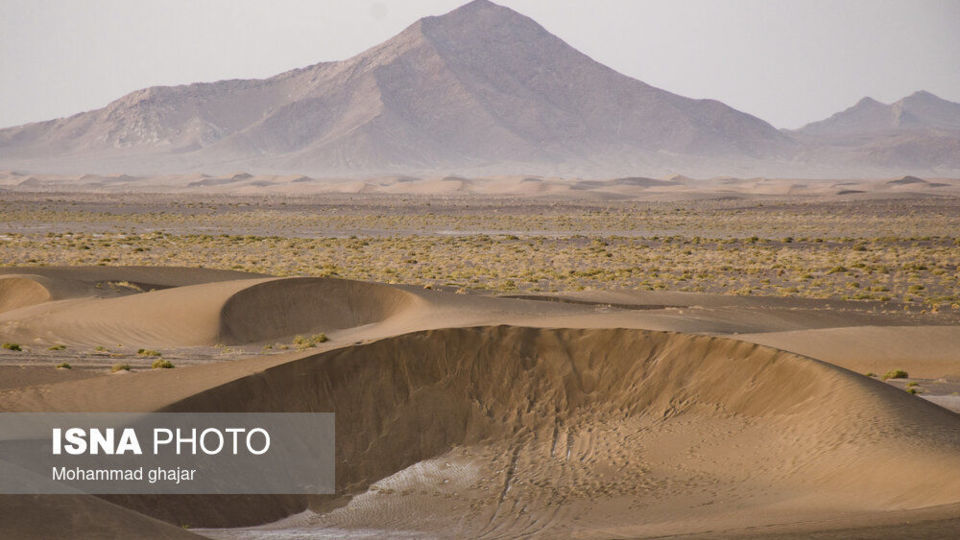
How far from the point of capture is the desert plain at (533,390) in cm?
855

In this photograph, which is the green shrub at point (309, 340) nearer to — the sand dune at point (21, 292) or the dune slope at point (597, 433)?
the sand dune at point (21, 292)

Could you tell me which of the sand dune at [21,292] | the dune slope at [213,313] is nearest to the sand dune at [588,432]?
the dune slope at [213,313]

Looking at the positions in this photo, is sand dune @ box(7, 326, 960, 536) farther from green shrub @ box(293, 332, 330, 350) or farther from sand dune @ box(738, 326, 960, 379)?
green shrub @ box(293, 332, 330, 350)

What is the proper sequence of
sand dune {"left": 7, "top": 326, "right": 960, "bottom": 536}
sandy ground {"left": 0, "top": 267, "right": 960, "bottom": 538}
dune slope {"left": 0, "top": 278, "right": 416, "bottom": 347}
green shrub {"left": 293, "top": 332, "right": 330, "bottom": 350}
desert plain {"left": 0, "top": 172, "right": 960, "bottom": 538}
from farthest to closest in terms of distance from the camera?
dune slope {"left": 0, "top": 278, "right": 416, "bottom": 347} < green shrub {"left": 293, "top": 332, "right": 330, "bottom": 350} < sand dune {"left": 7, "top": 326, "right": 960, "bottom": 536} < desert plain {"left": 0, "top": 172, "right": 960, "bottom": 538} < sandy ground {"left": 0, "top": 267, "right": 960, "bottom": 538}

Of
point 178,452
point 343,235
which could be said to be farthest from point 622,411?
point 343,235

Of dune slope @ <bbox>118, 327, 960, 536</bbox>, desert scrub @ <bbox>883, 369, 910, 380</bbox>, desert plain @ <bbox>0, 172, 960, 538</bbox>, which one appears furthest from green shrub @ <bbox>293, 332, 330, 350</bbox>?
desert scrub @ <bbox>883, 369, 910, 380</bbox>

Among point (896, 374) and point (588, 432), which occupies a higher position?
point (588, 432)

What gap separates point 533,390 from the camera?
11.2 meters

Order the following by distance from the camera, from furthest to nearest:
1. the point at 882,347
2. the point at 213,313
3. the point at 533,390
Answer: the point at 213,313, the point at 882,347, the point at 533,390

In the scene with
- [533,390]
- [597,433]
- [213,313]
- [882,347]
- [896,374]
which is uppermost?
[533,390]

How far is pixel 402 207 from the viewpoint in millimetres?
87438

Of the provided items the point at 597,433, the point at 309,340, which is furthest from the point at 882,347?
the point at 309,340

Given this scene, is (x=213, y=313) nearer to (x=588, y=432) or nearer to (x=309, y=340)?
(x=309, y=340)

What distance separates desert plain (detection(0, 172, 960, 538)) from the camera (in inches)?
337
